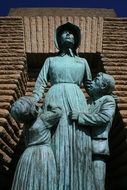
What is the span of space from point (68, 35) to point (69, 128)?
1193mm

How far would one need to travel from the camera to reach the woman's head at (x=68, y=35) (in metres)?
5.02

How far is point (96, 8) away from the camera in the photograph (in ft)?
37.2

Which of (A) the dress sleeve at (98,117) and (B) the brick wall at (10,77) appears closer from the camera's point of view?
(A) the dress sleeve at (98,117)

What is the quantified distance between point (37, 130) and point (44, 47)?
367cm

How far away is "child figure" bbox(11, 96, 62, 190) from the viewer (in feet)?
13.0

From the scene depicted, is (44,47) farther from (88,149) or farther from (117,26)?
(88,149)

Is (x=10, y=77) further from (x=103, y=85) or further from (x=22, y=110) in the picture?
(x=22, y=110)

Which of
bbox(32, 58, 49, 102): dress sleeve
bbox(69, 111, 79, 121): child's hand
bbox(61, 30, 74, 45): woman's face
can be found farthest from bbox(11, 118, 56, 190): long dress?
bbox(61, 30, 74, 45): woman's face

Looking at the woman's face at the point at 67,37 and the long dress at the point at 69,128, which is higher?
the woman's face at the point at 67,37

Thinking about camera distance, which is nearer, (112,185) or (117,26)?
(112,185)

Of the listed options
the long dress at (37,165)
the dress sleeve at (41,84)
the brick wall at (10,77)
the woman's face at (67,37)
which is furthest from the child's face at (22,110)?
the brick wall at (10,77)

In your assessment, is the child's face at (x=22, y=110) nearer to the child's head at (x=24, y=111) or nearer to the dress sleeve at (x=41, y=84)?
the child's head at (x=24, y=111)

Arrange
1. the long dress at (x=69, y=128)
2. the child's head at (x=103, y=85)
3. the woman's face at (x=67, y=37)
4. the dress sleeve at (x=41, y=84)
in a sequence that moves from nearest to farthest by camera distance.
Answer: the long dress at (x=69, y=128)
the child's head at (x=103, y=85)
the dress sleeve at (x=41, y=84)
the woman's face at (x=67, y=37)

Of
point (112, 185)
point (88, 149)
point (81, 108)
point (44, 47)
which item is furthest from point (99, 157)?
point (44, 47)
